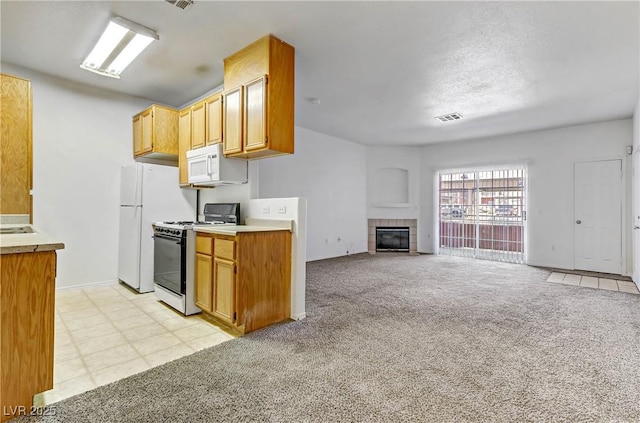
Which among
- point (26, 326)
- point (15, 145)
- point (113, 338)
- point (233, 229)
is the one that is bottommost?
point (113, 338)

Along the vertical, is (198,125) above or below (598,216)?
above

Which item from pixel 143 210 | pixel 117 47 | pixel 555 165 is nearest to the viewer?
pixel 117 47

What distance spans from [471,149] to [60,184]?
7266mm

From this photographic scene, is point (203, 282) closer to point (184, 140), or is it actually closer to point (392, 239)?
point (184, 140)

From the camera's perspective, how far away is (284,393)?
1.81 m

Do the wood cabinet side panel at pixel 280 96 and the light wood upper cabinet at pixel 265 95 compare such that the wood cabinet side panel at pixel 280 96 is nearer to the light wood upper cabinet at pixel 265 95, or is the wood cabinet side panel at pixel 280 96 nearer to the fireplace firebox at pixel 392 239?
the light wood upper cabinet at pixel 265 95

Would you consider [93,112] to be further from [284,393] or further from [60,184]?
[284,393]

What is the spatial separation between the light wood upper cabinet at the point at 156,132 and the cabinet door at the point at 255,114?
5.59ft

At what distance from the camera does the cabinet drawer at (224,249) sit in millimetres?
2633

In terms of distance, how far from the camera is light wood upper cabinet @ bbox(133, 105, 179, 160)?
13.3 feet

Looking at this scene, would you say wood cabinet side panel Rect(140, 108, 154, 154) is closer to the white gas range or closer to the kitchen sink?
the white gas range

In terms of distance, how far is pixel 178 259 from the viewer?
312cm

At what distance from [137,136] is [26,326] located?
333 cm

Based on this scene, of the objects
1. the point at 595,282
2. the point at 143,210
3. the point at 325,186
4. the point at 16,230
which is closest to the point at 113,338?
the point at 16,230
